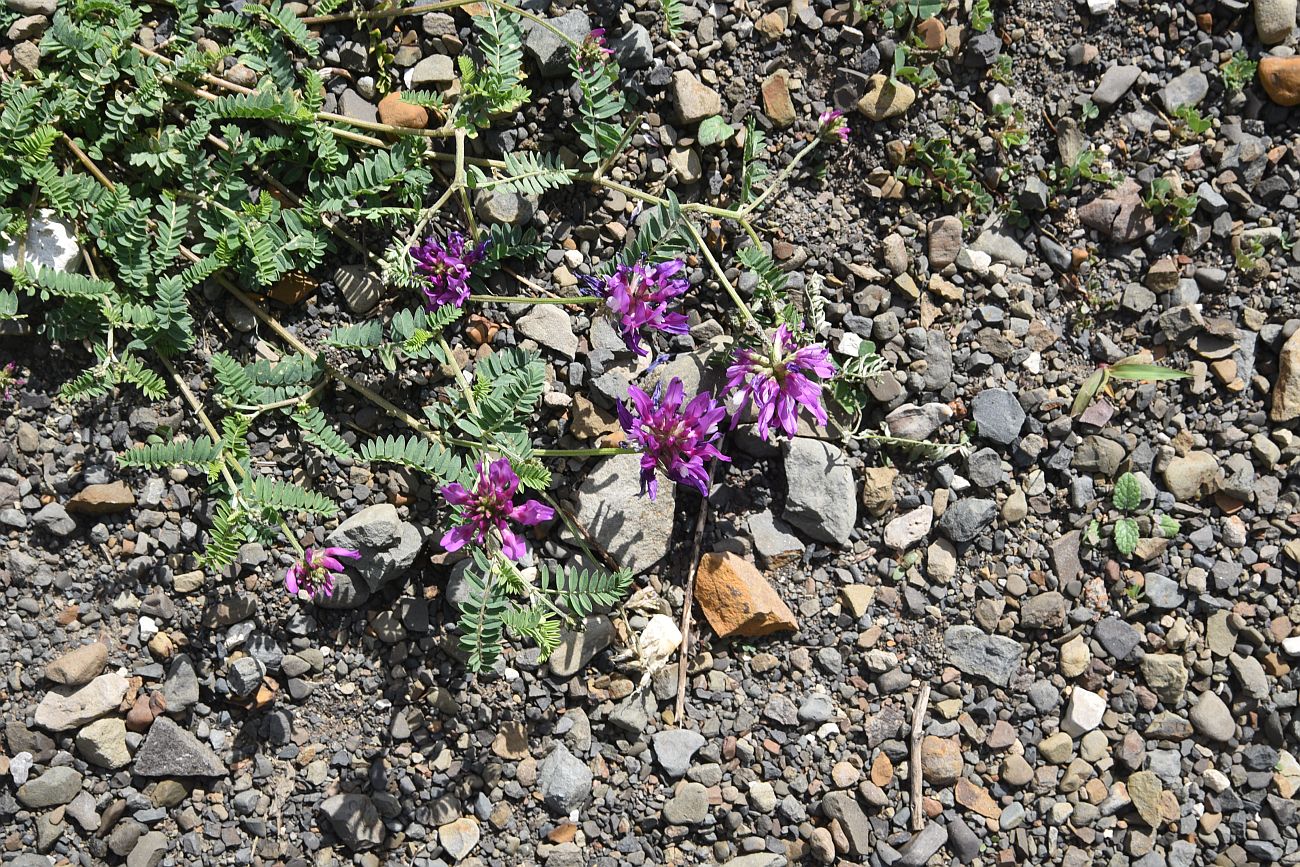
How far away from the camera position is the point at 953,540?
11.8 ft

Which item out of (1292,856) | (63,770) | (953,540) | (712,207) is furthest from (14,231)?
(1292,856)

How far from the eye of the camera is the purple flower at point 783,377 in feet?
9.96

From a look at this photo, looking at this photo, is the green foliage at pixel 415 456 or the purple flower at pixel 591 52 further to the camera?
the purple flower at pixel 591 52

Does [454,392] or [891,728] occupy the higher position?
[454,392]

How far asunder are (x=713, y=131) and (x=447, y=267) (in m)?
0.99

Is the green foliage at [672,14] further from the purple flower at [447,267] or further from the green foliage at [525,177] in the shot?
the purple flower at [447,267]

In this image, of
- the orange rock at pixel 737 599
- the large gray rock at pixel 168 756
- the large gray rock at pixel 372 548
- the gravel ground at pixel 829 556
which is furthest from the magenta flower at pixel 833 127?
the large gray rock at pixel 168 756

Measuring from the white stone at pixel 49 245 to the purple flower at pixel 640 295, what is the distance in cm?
159

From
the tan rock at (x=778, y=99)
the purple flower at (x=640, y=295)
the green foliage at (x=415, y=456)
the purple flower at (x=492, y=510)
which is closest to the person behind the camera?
the purple flower at (x=492, y=510)

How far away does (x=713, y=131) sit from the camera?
138 inches

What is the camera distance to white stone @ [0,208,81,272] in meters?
3.20

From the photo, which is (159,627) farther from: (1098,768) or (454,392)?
(1098,768)

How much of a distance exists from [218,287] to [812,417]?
1.97 meters

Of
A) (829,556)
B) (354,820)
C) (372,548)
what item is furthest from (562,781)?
(829,556)
